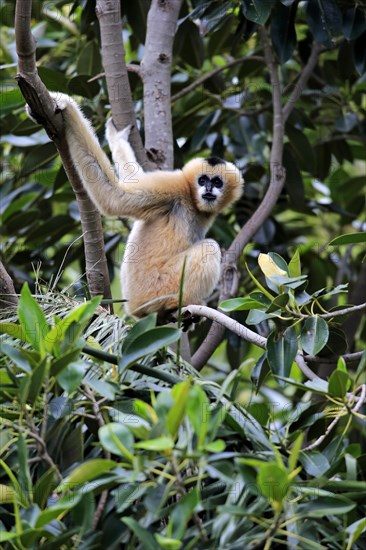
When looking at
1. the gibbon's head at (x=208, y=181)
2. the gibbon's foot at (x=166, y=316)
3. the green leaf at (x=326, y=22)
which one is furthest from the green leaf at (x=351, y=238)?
the green leaf at (x=326, y=22)

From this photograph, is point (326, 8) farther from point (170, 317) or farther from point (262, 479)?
point (262, 479)

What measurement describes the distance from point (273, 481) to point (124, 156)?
3519 millimetres

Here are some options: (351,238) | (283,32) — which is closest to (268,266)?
(351,238)

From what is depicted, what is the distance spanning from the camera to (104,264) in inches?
184

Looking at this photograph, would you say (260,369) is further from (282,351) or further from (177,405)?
(177,405)

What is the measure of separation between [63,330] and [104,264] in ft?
5.91

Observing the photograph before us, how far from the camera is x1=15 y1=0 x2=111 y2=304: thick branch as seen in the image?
12.1 feet

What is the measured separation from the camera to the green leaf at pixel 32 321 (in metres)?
2.95

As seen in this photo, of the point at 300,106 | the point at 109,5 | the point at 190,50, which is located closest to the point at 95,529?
the point at 109,5

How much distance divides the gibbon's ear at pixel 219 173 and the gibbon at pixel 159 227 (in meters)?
0.01

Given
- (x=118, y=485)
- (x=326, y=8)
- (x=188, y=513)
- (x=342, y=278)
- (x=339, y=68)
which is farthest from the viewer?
(x=342, y=278)

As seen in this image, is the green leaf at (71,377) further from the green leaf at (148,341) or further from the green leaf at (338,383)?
the green leaf at (338,383)

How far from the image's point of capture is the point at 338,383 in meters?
3.00

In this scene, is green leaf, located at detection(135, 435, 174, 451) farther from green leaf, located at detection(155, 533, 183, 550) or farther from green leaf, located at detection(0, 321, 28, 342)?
green leaf, located at detection(0, 321, 28, 342)
